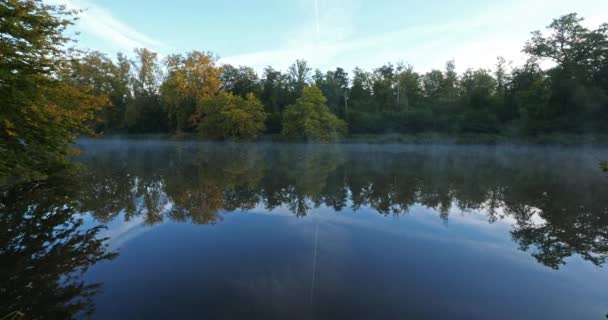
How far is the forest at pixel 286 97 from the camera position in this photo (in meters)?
7.11

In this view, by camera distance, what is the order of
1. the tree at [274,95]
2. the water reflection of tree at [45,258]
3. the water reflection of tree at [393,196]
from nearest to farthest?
the water reflection of tree at [45,258]
the water reflection of tree at [393,196]
the tree at [274,95]

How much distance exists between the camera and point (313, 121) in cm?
3744

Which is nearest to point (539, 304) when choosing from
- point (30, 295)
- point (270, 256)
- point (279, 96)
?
point (270, 256)

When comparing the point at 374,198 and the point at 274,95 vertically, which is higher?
the point at 274,95

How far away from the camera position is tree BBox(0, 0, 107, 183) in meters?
6.25

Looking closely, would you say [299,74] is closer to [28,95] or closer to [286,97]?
[286,97]

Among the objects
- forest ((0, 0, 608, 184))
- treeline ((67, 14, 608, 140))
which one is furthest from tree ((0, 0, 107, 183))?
treeline ((67, 14, 608, 140))

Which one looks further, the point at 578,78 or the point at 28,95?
the point at 578,78

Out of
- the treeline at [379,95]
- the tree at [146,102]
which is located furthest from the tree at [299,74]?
the tree at [146,102]

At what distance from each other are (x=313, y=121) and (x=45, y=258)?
112 feet

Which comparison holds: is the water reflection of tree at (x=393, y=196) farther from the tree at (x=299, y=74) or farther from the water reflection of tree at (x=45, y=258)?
the tree at (x=299, y=74)

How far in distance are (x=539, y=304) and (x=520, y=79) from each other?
42.9m

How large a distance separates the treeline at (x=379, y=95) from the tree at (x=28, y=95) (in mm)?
16493

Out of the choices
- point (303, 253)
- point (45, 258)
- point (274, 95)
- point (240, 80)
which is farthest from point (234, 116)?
point (303, 253)
